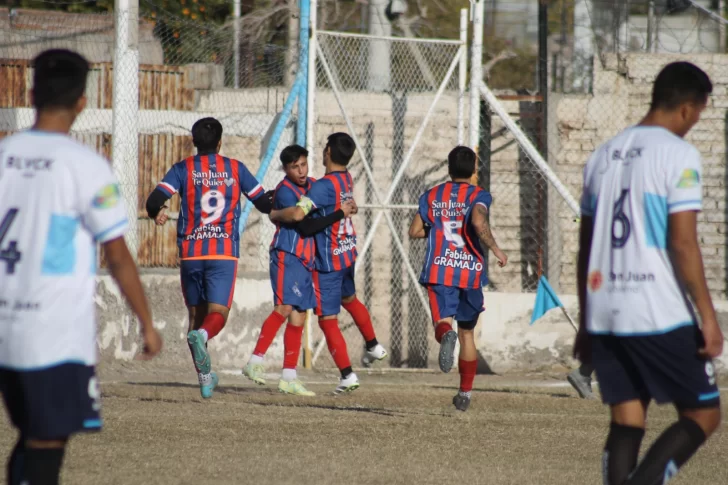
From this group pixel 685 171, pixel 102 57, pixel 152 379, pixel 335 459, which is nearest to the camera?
pixel 685 171

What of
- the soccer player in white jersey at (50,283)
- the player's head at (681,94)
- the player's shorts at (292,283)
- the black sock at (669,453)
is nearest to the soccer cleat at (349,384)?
the player's shorts at (292,283)

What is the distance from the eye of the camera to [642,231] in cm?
425

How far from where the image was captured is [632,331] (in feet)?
14.0

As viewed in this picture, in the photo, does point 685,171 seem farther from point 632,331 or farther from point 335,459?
point 335,459

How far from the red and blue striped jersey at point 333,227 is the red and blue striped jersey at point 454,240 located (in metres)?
0.76

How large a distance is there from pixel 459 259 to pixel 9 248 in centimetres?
516

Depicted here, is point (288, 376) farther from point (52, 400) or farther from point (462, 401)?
point (52, 400)

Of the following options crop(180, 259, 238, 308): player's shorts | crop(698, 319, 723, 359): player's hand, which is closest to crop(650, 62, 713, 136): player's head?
crop(698, 319, 723, 359): player's hand

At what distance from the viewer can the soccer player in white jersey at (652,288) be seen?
419 cm

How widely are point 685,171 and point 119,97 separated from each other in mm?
7894

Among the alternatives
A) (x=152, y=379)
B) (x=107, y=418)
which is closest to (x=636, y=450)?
(x=107, y=418)

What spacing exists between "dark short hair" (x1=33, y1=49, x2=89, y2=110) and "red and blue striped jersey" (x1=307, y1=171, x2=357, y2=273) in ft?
16.2

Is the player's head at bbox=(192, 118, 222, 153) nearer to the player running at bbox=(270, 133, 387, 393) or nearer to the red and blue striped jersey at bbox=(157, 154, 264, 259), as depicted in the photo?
the red and blue striped jersey at bbox=(157, 154, 264, 259)

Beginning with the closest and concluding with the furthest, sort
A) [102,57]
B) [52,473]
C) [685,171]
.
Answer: [52,473]
[685,171]
[102,57]
